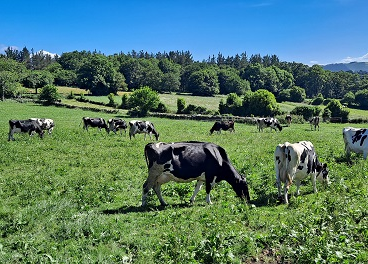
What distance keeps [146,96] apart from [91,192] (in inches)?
2447

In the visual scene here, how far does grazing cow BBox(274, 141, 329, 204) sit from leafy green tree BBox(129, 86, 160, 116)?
2356 inches

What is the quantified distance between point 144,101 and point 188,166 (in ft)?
204

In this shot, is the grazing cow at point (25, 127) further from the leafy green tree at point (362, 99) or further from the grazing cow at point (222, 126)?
the leafy green tree at point (362, 99)

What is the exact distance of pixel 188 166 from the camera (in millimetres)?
11102

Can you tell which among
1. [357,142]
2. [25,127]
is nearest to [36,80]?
[25,127]

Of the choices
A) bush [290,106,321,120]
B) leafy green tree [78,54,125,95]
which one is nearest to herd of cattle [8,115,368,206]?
bush [290,106,321,120]

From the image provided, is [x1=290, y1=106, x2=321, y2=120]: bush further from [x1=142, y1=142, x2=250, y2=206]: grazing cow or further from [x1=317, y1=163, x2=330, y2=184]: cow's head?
[x1=142, y1=142, x2=250, y2=206]: grazing cow

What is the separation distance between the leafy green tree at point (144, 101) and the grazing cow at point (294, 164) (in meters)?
59.8

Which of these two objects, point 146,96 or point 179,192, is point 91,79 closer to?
point 146,96

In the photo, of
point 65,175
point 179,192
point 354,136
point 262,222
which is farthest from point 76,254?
point 354,136

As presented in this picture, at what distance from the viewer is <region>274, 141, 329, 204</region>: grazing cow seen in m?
11.2

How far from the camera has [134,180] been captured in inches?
563

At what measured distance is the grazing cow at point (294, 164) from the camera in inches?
441

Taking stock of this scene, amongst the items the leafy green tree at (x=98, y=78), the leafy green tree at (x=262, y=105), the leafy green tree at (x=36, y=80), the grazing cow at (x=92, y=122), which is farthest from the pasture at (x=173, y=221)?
the leafy green tree at (x=36, y=80)
